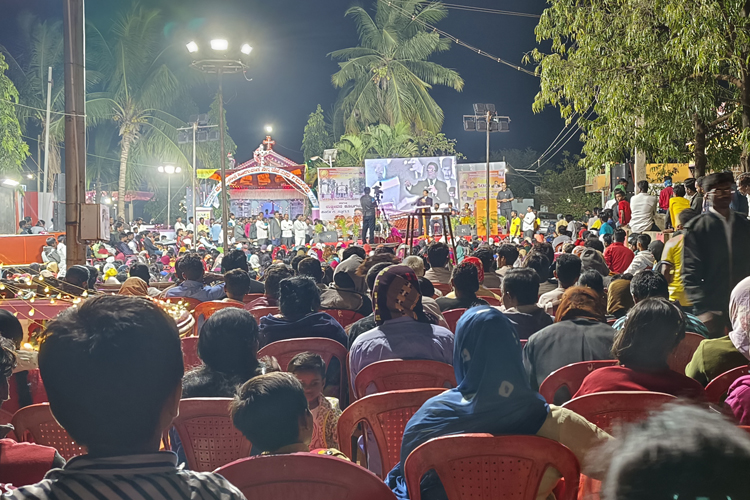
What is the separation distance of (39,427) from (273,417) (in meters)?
1.26

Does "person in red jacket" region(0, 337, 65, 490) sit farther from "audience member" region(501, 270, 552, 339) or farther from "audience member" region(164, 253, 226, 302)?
"audience member" region(164, 253, 226, 302)

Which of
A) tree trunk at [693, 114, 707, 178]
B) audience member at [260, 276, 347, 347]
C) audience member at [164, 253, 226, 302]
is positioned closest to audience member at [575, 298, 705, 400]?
audience member at [260, 276, 347, 347]

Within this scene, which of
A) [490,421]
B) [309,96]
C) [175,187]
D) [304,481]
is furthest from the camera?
[309,96]

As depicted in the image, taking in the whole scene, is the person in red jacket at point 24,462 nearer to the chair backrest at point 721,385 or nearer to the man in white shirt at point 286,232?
the chair backrest at point 721,385

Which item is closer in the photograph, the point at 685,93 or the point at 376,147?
the point at 685,93

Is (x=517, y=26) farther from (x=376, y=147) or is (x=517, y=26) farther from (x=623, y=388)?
(x=623, y=388)

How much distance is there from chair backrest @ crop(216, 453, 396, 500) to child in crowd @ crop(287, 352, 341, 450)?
142 centimetres

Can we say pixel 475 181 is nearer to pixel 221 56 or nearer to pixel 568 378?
pixel 221 56

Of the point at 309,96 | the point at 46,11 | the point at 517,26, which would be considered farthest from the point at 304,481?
the point at 309,96

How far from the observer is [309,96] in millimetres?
79000

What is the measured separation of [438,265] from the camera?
870 centimetres

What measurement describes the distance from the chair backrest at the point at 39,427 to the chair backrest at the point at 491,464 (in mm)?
1578

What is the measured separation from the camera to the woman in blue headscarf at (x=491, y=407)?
256cm

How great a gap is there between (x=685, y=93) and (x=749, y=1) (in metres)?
1.74
